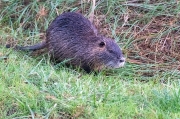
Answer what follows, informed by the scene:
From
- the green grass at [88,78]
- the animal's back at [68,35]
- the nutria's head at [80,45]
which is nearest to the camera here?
the green grass at [88,78]

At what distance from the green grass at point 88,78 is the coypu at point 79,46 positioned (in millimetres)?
128

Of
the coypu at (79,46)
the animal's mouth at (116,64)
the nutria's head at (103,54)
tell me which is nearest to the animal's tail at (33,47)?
the coypu at (79,46)

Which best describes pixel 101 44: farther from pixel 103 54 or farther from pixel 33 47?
pixel 33 47

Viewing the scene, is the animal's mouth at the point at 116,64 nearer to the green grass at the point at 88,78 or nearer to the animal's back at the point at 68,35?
the green grass at the point at 88,78

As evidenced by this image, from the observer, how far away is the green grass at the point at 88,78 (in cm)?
341

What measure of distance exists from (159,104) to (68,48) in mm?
1835

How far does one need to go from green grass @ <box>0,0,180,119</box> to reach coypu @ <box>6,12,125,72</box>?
0.13 m

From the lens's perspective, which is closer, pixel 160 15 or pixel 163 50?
pixel 163 50

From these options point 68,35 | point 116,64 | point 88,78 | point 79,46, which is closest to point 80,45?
point 79,46

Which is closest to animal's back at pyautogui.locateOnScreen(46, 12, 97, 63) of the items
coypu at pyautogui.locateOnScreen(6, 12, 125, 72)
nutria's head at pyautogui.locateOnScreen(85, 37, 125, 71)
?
coypu at pyautogui.locateOnScreen(6, 12, 125, 72)

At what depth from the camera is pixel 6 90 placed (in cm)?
356

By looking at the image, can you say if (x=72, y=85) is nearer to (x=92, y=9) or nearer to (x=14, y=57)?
(x=14, y=57)

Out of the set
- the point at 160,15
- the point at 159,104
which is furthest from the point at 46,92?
the point at 160,15

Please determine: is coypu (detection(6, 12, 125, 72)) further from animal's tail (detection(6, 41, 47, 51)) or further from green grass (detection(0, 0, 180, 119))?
green grass (detection(0, 0, 180, 119))
